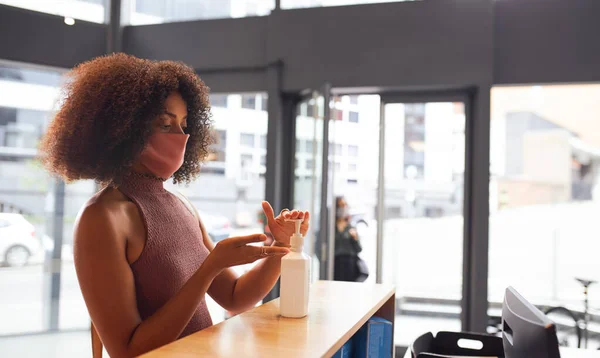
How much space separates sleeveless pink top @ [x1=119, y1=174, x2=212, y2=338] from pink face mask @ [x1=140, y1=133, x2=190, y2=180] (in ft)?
0.11

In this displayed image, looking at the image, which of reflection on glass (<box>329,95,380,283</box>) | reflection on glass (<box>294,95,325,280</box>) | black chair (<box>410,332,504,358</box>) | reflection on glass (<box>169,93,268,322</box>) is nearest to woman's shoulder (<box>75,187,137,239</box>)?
black chair (<box>410,332,504,358</box>)

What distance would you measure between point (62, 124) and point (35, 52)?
10.1 ft

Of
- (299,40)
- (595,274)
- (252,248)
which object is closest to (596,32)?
(595,274)

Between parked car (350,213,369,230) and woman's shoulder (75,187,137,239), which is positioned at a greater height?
woman's shoulder (75,187,137,239)

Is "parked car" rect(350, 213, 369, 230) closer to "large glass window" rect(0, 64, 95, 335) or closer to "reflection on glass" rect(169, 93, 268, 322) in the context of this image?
"reflection on glass" rect(169, 93, 268, 322)

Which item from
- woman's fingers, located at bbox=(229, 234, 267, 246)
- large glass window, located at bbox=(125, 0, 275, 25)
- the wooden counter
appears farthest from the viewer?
large glass window, located at bbox=(125, 0, 275, 25)

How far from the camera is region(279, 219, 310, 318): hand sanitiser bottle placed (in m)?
1.08

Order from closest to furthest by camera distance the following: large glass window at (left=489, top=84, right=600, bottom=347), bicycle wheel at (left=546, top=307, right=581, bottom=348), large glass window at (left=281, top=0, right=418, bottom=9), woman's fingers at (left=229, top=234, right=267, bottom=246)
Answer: woman's fingers at (left=229, top=234, right=267, bottom=246) < bicycle wheel at (left=546, top=307, right=581, bottom=348) < large glass window at (left=489, top=84, right=600, bottom=347) < large glass window at (left=281, top=0, right=418, bottom=9)

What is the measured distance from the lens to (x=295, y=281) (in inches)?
42.8

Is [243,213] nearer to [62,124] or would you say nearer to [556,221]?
[556,221]

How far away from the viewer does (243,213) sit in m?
4.38

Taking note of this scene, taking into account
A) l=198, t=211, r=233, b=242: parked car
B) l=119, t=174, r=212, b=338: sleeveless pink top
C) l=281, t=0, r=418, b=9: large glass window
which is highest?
l=281, t=0, r=418, b=9: large glass window

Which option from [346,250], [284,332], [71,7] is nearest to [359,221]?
[346,250]

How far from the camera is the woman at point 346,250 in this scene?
3967 millimetres
